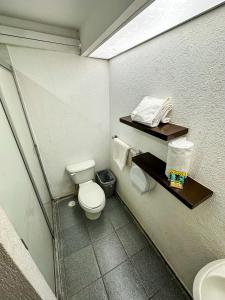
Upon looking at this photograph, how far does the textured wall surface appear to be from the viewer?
380 millimetres

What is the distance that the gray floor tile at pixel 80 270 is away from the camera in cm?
128

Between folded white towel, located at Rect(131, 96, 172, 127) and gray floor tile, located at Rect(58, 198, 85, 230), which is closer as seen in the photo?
folded white towel, located at Rect(131, 96, 172, 127)

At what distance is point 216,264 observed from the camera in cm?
76

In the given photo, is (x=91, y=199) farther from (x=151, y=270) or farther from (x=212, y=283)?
(x=212, y=283)

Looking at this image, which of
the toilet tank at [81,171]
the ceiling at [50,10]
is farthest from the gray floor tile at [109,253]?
the ceiling at [50,10]

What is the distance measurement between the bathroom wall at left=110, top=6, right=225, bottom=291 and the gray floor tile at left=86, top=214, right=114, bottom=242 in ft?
2.09

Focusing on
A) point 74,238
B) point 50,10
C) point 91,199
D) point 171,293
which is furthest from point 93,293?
point 50,10

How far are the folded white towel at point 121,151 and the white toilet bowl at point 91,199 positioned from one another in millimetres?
491

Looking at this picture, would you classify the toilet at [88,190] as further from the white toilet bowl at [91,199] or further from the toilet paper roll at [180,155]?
the toilet paper roll at [180,155]

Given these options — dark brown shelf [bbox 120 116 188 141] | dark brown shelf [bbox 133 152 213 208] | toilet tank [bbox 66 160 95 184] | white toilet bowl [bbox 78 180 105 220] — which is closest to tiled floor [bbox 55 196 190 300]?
white toilet bowl [bbox 78 180 105 220]

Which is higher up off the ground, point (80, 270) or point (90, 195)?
point (90, 195)

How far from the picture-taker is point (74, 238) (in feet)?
5.41

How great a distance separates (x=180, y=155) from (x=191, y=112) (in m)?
0.29

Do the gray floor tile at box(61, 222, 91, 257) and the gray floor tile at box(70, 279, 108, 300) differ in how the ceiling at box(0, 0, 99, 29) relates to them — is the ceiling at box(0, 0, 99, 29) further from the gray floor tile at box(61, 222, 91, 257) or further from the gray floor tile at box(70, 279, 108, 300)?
the gray floor tile at box(70, 279, 108, 300)
